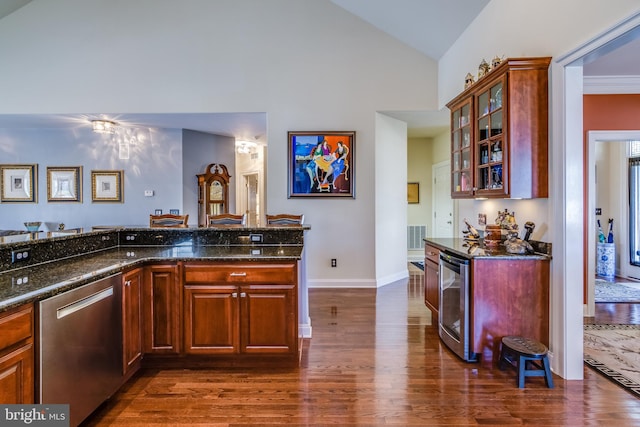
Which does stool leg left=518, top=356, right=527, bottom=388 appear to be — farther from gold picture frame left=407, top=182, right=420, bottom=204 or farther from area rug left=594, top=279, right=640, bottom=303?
gold picture frame left=407, top=182, right=420, bottom=204

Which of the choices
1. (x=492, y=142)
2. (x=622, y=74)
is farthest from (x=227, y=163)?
(x=622, y=74)

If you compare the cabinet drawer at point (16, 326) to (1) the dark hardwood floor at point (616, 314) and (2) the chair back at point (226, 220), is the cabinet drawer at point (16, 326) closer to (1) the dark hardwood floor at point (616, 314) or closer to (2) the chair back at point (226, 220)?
(2) the chair back at point (226, 220)

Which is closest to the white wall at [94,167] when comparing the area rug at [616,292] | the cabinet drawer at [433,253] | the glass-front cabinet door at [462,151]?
the cabinet drawer at [433,253]

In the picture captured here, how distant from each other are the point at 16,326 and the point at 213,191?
206 inches

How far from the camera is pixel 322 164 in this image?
16.6 ft

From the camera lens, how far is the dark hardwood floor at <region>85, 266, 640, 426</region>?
2.03 metres

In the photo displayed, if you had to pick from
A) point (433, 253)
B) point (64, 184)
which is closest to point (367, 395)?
point (433, 253)

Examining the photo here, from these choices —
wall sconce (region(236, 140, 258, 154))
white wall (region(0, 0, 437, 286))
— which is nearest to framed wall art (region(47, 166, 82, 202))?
white wall (region(0, 0, 437, 286))

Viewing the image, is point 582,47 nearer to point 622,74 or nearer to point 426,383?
point 622,74

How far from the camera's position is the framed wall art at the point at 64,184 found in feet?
19.8

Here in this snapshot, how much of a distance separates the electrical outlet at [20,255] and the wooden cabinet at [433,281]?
126 inches

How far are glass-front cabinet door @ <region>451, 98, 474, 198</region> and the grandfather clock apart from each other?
443 cm

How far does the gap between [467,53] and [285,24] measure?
2598 millimetres

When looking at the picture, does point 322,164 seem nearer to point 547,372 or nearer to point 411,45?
point 411,45
